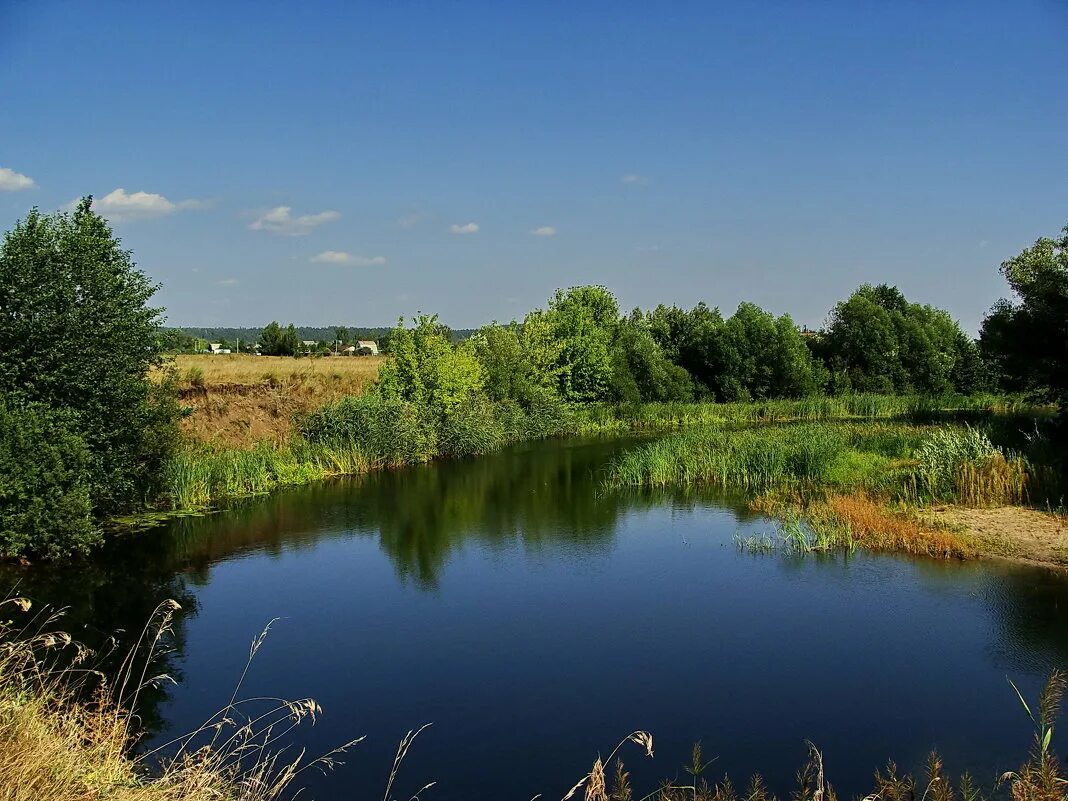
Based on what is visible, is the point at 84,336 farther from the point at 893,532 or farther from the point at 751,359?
the point at 751,359

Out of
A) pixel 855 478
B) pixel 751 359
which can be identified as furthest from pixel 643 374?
pixel 855 478

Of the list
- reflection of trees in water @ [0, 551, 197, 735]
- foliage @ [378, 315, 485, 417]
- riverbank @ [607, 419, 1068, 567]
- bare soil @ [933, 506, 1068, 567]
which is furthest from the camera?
foliage @ [378, 315, 485, 417]

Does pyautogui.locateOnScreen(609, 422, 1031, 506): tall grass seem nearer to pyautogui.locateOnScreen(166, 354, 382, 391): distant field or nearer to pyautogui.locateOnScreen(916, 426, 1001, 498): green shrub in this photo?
pyautogui.locateOnScreen(916, 426, 1001, 498): green shrub

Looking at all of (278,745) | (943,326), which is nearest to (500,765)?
(278,745)

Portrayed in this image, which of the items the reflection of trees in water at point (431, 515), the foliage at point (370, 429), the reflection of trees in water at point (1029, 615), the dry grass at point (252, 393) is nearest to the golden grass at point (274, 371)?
the dry grass at point (252, 393)

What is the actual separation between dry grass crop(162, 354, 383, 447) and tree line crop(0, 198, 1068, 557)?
3418mm

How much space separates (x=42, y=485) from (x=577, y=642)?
9.52m

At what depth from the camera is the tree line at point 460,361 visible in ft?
49.9

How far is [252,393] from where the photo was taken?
100 ft

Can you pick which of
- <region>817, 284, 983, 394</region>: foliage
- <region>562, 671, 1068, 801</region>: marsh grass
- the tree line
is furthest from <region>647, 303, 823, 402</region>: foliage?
<region>562, 671, 1068, 801</region>: marsh grass

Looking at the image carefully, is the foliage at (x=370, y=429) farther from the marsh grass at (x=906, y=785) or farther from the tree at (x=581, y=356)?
the marsh grass at (x=906, y=785)

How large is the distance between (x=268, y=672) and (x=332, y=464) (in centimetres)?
1558

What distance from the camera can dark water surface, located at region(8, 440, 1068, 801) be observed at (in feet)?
29.1

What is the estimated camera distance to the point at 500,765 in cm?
863
